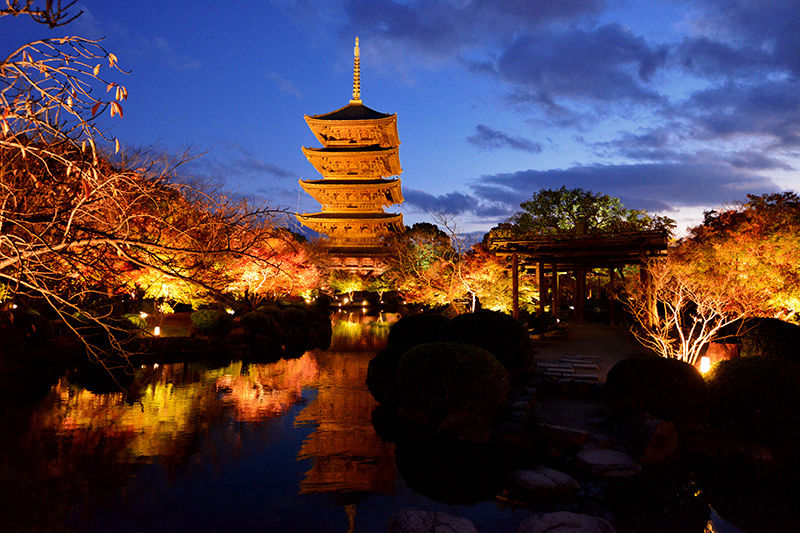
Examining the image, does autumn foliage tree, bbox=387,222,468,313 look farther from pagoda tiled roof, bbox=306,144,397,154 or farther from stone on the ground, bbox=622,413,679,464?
pagoda tiled roof, bbox=306,144,397,154

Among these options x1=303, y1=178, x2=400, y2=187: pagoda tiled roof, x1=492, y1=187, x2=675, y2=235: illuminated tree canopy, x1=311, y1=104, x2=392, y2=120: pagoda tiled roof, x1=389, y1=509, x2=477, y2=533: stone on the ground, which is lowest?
x1=389, y1=509, x2=477, y2=533: stone on the ground

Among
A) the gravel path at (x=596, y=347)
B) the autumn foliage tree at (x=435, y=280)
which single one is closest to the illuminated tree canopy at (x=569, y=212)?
the autumn foliage tree at (x=435, y=280)

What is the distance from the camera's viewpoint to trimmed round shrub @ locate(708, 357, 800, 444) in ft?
23.0

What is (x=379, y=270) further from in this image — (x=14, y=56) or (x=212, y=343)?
(x=14, y=56)

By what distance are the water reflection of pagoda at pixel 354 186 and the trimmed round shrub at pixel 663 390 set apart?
3308 cm

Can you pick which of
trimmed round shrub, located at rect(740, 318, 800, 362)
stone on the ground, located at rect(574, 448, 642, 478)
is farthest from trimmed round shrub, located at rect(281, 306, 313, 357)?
trimmed round shrub, located at rect(740, 318, 800, 362)

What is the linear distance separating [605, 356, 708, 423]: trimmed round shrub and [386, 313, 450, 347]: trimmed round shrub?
420 cm

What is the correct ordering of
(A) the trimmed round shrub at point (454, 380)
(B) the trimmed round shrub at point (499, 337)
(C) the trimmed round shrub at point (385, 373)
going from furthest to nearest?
(B) the trimmed round shrub at point (499, 337) → (C) the trimmed round shrub at point (385, 373) → (A) the trimmed round shrub at point (454, 380)

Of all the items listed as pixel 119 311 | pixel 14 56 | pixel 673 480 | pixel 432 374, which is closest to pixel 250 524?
pixel 432 374

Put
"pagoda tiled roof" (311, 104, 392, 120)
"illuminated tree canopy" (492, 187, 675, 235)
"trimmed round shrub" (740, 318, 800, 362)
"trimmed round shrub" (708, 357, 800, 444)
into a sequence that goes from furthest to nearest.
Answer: "pagoda tiled roof" (311, 104, 392, 120) < "illuminated tree canopy" (492, 187, 675, 235) < "trimmed round shrub" (740, 318, 800, 362) < "trimmed round shrub" (708, 357, 800, 444)

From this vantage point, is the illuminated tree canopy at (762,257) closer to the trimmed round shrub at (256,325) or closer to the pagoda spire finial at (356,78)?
the trimmed round shrub at (256,325)

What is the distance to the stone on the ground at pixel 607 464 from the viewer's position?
6.46 metres

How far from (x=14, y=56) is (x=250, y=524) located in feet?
15.8

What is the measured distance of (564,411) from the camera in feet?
28.3
